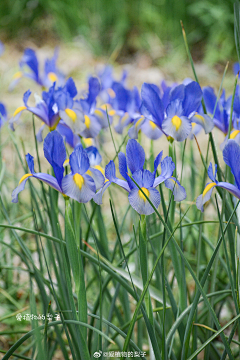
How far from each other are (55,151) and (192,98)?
0.32 meters

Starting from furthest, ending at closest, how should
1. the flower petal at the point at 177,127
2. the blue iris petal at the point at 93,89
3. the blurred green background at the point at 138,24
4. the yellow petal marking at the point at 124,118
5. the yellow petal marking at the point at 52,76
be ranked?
1. the blurred green background at the point at 138,24
2. the yellow petal marking at the point at 52,76
3. the yellow petal marking at the point at 124,118
4. the blue iris petal at the point at 93,89
5. the flower petal at the point at 177,127

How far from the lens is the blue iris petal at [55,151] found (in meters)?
0.56

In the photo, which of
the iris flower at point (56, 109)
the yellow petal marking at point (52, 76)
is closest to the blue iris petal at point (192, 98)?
the iris flower at point (56, 109)

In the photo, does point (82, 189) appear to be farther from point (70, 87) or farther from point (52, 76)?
point (52, 76)

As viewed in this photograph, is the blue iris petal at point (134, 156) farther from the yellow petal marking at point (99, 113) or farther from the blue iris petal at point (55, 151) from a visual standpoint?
the yellow petal marking at point (99, 113)

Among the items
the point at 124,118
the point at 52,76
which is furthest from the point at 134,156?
the point at 52,76

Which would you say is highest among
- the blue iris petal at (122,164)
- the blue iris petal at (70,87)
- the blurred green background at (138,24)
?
the blurred green background at (138,24)

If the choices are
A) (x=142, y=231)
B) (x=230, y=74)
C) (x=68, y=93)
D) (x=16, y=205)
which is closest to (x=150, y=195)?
(x=142, y=231)

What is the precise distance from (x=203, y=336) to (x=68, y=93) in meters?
0.69

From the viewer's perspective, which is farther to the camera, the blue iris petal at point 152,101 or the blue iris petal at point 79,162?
the blue iris petal at point 152,101

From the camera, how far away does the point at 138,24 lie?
3680mm

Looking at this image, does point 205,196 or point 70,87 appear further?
point 70,87

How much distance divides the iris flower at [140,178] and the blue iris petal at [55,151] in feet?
0.27

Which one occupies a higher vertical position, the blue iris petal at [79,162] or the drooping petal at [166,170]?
the blue iris petal at [79,162]
